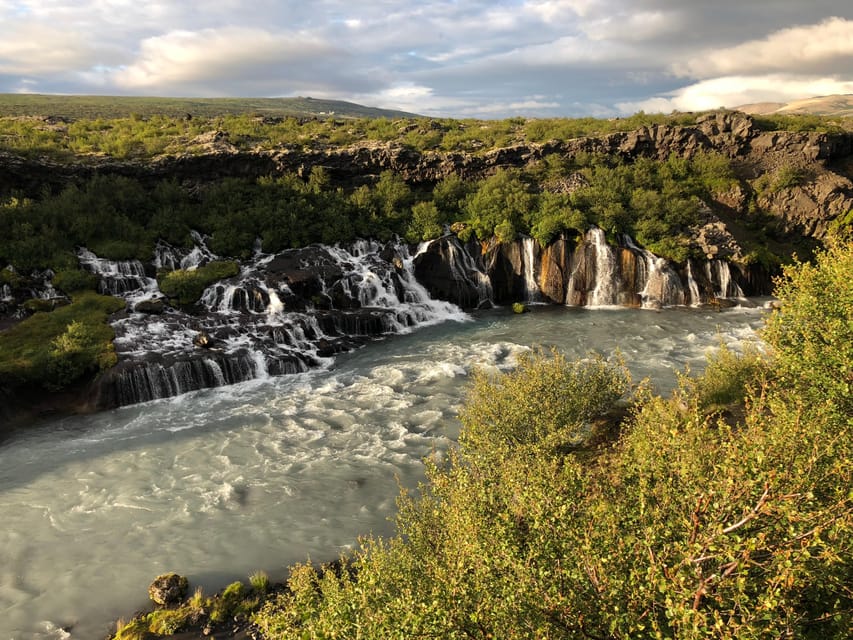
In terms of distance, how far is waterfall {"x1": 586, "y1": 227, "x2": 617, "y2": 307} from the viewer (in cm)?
4997

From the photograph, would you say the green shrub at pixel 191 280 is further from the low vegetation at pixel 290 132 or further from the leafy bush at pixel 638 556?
the leafy bush at pixel 638 556

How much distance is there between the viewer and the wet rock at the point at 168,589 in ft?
53.5

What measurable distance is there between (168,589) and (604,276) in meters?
44.7

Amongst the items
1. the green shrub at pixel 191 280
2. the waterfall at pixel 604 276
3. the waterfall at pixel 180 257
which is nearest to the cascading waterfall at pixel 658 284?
the waterfall at pixel 604 276

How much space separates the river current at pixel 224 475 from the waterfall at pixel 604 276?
37.8 ft

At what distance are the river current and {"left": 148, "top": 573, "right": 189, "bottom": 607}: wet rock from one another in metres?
0.53

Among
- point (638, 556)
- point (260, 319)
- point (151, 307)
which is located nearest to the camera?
point (638, 556)

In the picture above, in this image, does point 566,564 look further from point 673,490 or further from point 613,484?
point 613,484

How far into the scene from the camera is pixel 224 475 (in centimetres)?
2389

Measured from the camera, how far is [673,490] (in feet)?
29.8

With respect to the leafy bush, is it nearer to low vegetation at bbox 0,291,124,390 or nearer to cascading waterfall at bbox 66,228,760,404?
cascading waterfall at bbox 66,228,760,404

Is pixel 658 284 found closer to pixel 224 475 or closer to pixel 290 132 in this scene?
pixel 224 475

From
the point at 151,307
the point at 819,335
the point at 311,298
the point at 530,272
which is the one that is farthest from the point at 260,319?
the point at 819,335

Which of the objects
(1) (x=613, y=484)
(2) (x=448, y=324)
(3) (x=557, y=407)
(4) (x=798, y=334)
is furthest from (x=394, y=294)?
(1) (x=613, y=484)
